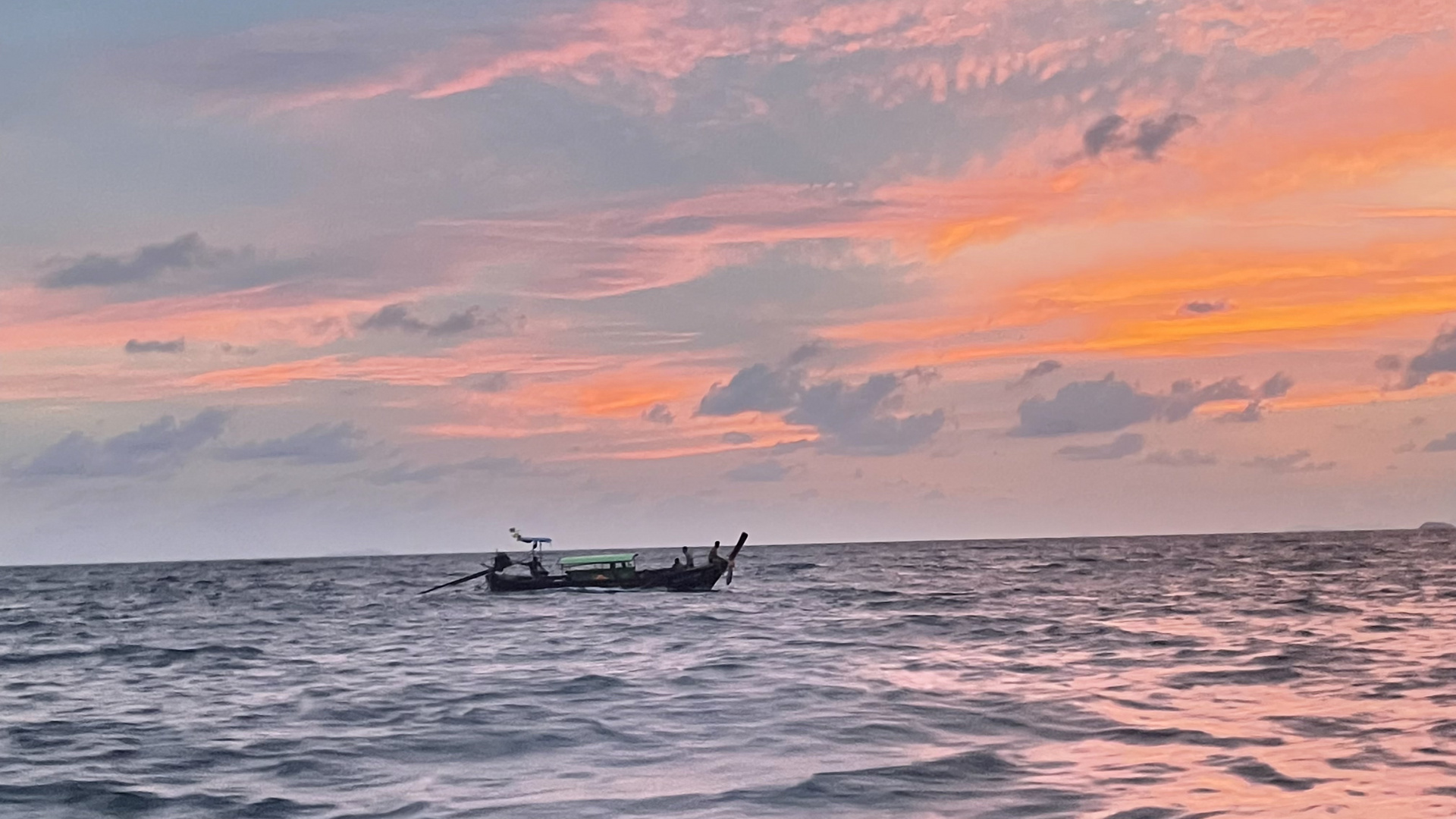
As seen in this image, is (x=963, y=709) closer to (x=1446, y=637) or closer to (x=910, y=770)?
(x=910, y=770)

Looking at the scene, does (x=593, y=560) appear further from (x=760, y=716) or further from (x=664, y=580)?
(x=760, y=716)

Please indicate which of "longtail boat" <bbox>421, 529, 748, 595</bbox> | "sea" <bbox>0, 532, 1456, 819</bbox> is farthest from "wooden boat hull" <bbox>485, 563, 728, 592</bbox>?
"sea" <bbox>0, 532, 1456, 819</bbox>

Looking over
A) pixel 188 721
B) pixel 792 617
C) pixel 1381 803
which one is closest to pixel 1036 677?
pixel 1381 803

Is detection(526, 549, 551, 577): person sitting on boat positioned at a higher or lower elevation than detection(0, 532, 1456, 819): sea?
higher

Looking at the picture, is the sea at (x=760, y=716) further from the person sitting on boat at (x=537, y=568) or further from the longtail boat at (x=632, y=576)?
the person sitting on boat at (x=537, y=568)

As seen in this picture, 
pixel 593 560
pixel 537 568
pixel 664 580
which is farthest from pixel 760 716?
pixel 537 568

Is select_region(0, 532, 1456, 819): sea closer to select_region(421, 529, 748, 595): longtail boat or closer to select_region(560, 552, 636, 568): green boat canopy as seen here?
select_region(560, 552, 636, 568): green boat canopy

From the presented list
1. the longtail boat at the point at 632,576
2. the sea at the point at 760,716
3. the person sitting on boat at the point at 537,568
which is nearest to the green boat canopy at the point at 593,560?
the longtail boat at the point at 632,576

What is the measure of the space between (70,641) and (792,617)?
1252 inches

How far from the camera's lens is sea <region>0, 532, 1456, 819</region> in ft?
68.1

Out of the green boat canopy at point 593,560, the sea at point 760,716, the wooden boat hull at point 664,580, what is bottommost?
the sea at point 760,716

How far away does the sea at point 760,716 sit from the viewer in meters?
20.8

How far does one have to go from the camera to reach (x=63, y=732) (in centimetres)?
2988

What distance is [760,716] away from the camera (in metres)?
29.0
